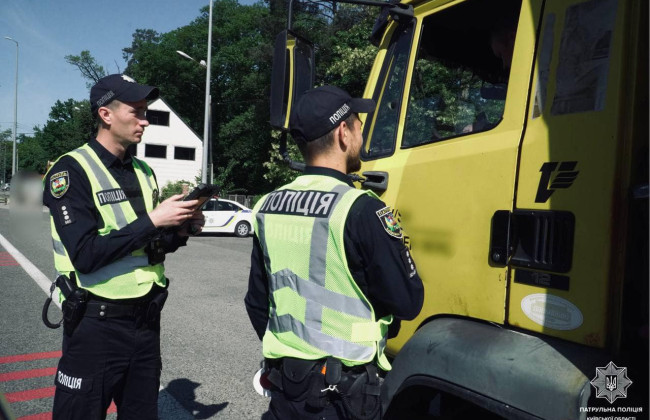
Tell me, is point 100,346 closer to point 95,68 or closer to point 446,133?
point 446,133

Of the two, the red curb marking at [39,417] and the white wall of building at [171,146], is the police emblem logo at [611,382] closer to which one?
the red curb marking at [39,417]

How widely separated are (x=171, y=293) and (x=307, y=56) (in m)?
5.69

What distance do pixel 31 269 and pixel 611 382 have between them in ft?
32.0

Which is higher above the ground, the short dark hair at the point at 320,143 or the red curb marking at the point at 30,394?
the short dark hair at the point at 320,143

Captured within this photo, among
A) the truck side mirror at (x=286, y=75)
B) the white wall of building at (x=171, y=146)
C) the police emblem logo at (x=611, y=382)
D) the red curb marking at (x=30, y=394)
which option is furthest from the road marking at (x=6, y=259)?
the white wall of building at (x=171, y=146)

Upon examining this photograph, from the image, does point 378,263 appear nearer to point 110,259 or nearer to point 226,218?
point 110,259

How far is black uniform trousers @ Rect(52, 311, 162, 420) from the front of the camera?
6.90 feet

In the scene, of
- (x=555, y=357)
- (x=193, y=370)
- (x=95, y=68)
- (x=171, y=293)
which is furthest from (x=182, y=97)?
(x=555, y=357)

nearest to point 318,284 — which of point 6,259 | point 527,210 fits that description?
point 527,210

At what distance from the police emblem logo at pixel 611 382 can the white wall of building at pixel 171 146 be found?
128ft

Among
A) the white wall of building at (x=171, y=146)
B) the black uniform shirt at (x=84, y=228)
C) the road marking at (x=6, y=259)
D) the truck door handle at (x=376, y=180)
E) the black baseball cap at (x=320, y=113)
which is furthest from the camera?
the white wall of building at (x=171, y=146)

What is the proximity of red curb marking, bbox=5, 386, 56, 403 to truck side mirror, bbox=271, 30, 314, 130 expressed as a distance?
287 cm

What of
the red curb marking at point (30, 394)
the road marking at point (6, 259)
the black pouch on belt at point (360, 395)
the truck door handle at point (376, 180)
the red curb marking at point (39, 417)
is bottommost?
the road marking at point (6, 259)

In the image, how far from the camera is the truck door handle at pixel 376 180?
7.55 feet
